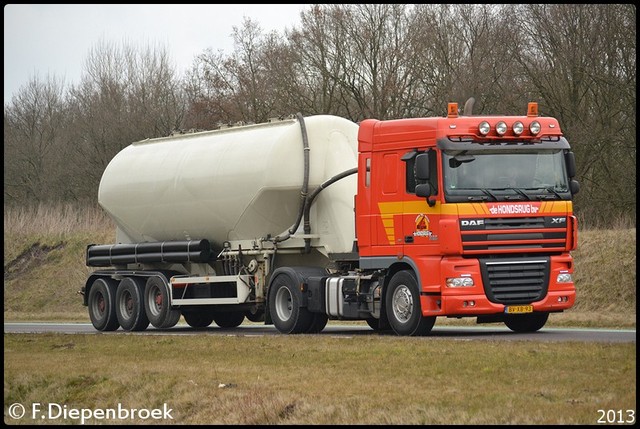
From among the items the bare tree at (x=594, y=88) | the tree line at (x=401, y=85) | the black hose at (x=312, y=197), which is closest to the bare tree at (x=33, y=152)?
the tree line at (x=401, y=85)

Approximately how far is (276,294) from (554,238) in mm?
5799

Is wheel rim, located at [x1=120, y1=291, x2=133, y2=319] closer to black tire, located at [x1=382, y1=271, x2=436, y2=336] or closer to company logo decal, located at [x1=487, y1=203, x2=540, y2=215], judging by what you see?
black tire, located at [x1=382, y1=271, x2=436, y2=336]

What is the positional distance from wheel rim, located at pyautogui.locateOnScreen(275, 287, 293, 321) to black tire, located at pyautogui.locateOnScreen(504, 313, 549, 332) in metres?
4.12

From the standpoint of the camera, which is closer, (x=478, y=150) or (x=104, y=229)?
(x=478, y=150)

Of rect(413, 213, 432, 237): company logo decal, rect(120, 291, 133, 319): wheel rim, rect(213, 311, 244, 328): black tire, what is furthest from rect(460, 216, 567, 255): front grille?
rect(120, 291, 133, 319): wheel rim

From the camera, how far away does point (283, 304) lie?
24234 millimetres

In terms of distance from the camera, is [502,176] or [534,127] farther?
[534,127]

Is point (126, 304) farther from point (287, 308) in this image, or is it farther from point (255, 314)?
point (287, 308)

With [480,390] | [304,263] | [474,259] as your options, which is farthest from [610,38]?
[480,390]

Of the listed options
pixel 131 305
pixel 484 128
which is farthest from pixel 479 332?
pixel 131 305

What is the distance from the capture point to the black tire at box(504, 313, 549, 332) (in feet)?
72.9

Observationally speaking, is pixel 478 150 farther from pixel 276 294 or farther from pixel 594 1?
pixel 594 1

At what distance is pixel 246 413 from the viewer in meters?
13.4

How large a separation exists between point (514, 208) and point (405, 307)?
2.47 meters
